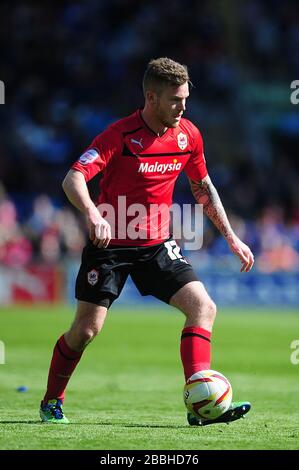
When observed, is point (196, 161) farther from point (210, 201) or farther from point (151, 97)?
point (151, 97)

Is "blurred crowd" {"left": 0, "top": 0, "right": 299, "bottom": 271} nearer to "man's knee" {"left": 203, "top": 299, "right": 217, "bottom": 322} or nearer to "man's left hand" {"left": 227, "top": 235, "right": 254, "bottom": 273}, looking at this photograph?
"man's left hand" {"left": 227, "top": 235, "right": 254, "bottom": 273}

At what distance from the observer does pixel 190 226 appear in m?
19.4

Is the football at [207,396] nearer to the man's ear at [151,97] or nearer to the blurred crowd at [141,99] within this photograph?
the man's ear at [151,97]

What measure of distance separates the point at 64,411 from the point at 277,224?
50.1 feet

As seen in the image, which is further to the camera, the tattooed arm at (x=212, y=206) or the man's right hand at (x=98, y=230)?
the tattooed arm at (x=212, y=206)

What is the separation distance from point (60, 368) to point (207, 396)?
4.08 feet

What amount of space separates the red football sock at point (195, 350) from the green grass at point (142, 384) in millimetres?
411

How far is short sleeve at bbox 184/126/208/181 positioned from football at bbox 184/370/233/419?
1.61 metres

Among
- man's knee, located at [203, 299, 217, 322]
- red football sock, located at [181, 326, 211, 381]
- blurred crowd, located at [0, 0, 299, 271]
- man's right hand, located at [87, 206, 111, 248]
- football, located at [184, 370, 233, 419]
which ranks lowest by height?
football, located at [184, 370, 233, 419]

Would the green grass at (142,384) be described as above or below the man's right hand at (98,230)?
below

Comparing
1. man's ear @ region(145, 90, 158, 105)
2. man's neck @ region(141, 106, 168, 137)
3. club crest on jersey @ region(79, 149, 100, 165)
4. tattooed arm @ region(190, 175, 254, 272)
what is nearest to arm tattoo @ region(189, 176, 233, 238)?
tattooed arm @ region(190, 175, 254, 272)

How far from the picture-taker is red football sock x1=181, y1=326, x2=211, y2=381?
6.88 metres

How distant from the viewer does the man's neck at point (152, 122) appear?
716 cm

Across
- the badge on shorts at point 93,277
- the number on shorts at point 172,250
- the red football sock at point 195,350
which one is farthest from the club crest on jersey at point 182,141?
the red football sock at point 195,350
